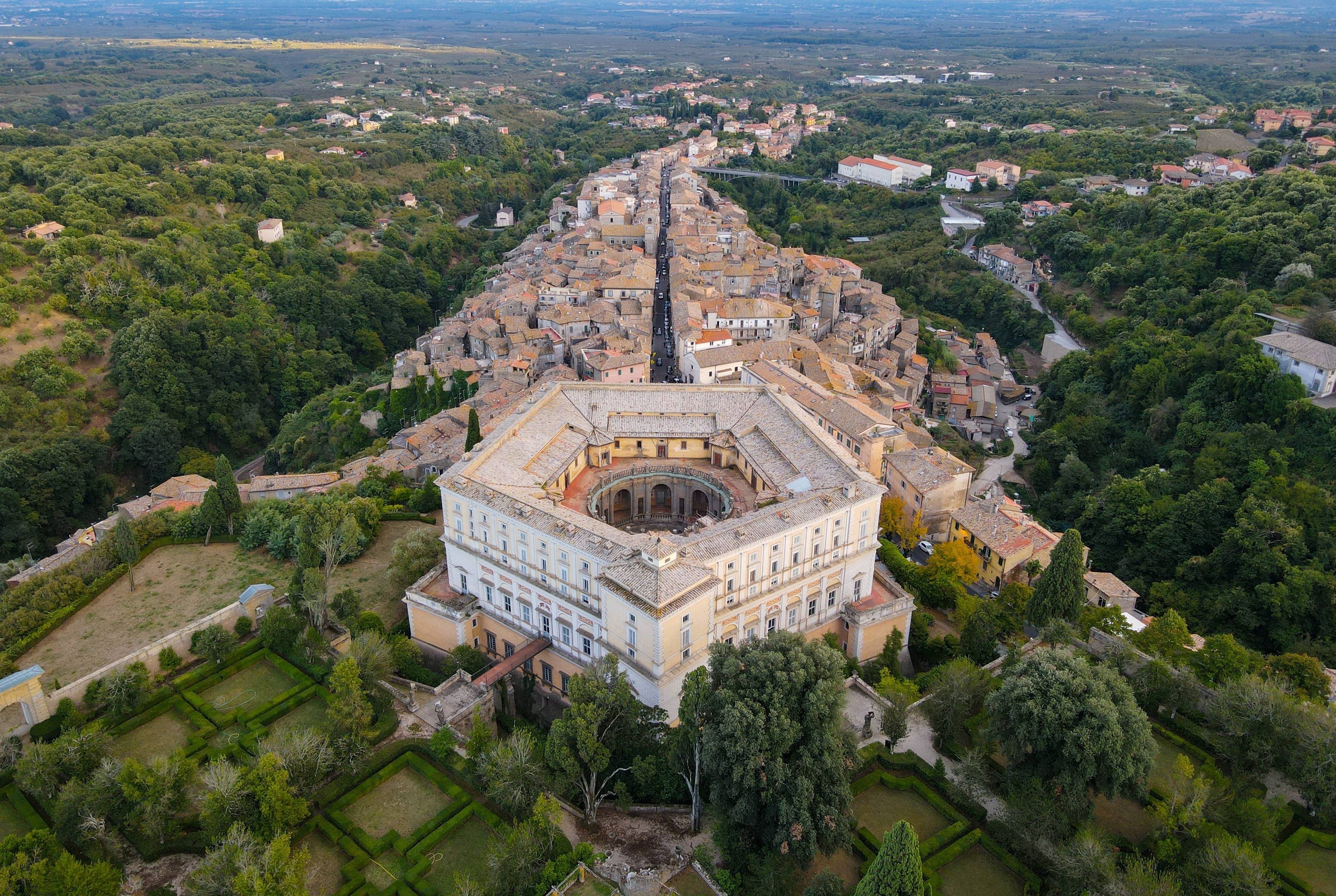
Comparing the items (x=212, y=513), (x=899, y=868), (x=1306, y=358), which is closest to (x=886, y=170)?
(x=1306, y=358)

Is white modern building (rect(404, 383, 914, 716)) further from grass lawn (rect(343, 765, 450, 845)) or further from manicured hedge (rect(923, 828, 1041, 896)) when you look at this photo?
manicured hedge (rect(923, 828, 1041, 896))

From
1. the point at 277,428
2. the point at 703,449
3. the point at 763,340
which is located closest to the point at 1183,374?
the point at 763,340

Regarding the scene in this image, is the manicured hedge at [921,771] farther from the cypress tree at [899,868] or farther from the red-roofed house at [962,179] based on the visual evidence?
the red-roofed house at [962,179]

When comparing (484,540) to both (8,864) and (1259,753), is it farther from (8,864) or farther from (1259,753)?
(1259,753)

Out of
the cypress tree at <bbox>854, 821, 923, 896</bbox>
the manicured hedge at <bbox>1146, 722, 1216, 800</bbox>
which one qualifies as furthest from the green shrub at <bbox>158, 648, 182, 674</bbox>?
the manicured hedge at <bbox>1146, 722, 1216, 800</bbox>

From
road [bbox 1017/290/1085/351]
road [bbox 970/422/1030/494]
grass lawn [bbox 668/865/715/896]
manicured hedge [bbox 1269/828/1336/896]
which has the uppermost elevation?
manicured hedge [bbox 1269/828/1336/896]

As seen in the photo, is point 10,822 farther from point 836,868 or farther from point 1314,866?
Result: point 1314,866

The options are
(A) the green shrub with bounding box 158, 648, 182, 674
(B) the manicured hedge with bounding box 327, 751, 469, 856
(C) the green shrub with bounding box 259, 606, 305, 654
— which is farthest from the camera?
(C) the green shrub with bounding box 259, 606, 305, 654
